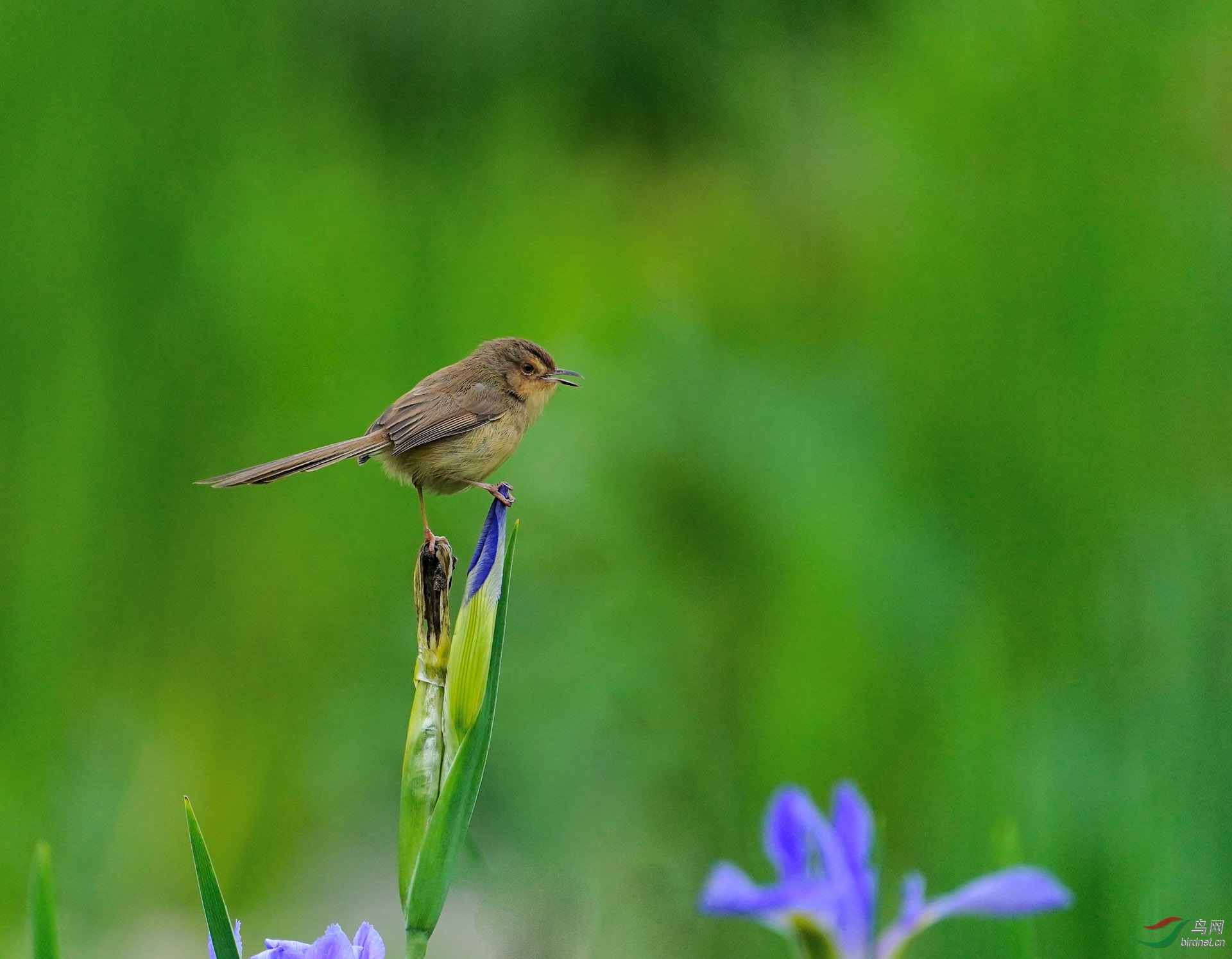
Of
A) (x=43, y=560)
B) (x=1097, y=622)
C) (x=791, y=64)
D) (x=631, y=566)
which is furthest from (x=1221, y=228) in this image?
(x=43, y=560)

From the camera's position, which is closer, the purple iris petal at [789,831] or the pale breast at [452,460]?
the purple iris petal at [789,831]

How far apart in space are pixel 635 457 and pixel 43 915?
47.4 inches

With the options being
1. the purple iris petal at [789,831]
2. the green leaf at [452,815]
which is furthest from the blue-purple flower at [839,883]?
the green leaf at [452,815]

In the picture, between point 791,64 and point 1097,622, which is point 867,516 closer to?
point 1097,622

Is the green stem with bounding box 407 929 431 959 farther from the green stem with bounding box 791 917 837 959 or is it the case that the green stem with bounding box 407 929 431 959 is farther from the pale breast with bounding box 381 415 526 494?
the pale breast with bounding box 381 415 526 494

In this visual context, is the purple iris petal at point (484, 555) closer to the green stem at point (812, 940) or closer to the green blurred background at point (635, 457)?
the green stem at point (812, 940)

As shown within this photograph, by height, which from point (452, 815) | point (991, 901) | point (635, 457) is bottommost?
point (635, 457)

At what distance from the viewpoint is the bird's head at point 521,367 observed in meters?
0.91

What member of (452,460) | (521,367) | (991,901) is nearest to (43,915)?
(991,901)

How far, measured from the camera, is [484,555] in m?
0.50

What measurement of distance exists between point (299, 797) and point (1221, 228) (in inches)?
46.4

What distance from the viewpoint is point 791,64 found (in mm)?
1646

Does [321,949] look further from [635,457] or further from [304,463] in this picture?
[635,457]

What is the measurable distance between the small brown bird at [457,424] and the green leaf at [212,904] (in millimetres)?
342
